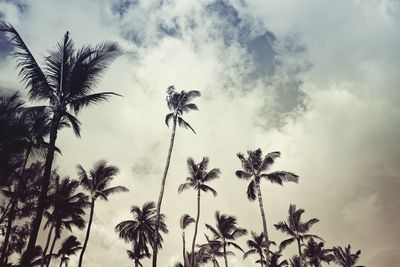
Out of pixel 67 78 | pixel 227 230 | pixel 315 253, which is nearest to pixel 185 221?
pixel 227 230

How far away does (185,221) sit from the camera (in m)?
41.9

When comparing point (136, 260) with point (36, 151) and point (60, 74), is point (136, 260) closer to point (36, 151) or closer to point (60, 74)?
point (36, 151)

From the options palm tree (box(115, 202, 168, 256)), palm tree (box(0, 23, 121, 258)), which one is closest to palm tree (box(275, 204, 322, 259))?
palm tree (box(115, 202, 168, 256))

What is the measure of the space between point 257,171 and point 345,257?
38.1 metres

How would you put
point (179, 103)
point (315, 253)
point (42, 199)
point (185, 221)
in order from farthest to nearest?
1. point (315, 253)
2. point (185, 221)
3. point (179, 103)
4. point (42, 199)

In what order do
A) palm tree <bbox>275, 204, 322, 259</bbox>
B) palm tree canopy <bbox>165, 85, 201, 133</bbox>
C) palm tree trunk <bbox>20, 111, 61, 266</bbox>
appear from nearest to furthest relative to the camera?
palm tree trunk <bbox>20, 111, 61, 266</bbox> < palm tree canopy <bbox>165, 85, 201, 133</bbox> < palm tree <bbox>275, 204, 322, 259</bbox>

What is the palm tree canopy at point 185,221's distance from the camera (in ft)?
137

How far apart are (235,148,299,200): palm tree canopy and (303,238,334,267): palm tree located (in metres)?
25.2

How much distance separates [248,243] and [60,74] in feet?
137

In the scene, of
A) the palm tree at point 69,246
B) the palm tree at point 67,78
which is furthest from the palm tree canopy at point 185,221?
the palm tree at point 67,78

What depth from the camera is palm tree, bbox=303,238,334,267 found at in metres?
49.7

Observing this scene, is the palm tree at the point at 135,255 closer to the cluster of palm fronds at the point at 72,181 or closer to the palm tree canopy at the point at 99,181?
the cluster of palm fronds at the point at 72,181

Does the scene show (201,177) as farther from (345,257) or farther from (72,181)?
(345,257)

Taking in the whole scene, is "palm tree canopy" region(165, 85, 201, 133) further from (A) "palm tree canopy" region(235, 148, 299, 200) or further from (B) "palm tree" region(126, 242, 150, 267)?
(B) "palm tree" region(126, 242, 150, 267)
